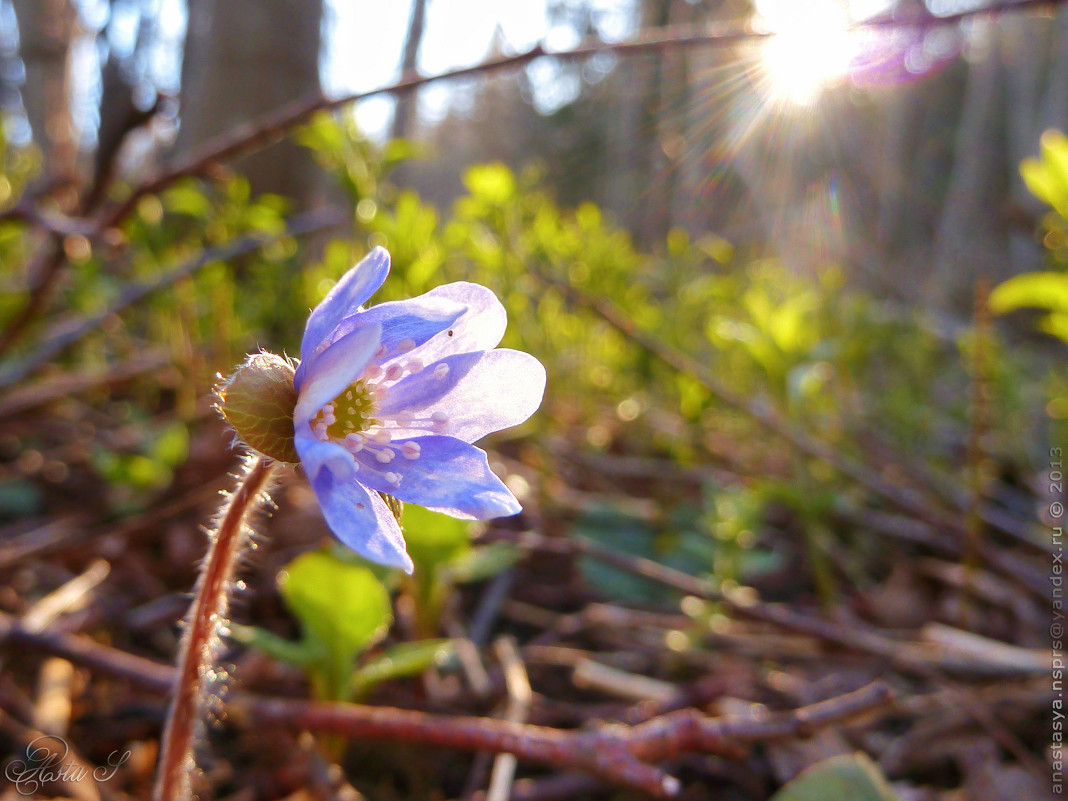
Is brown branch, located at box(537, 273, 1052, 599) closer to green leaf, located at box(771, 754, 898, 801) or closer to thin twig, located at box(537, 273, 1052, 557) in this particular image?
thin twig, located at box(537, 273, 1052, 557)

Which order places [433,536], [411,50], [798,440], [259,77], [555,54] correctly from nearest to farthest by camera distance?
[555,54]
[433,536]
[798,440]
[259,77]
[411,50]

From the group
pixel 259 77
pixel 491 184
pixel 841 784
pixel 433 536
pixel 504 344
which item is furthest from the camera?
pixel 259 77

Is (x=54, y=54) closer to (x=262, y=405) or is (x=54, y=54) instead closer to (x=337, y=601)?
(x=337, y=601)

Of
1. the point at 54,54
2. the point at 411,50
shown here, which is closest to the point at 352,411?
the point at 54,54

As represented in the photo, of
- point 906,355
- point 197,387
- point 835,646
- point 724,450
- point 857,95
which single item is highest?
point 857,95

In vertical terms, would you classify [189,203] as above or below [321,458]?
above

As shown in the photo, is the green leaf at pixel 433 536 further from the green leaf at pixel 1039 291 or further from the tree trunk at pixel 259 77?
the tree trunk at pixel 259 77

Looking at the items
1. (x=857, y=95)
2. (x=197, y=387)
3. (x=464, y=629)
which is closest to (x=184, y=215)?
(x=197, y=387)

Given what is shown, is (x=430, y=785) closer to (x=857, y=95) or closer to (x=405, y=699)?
(x=405, y=699)
